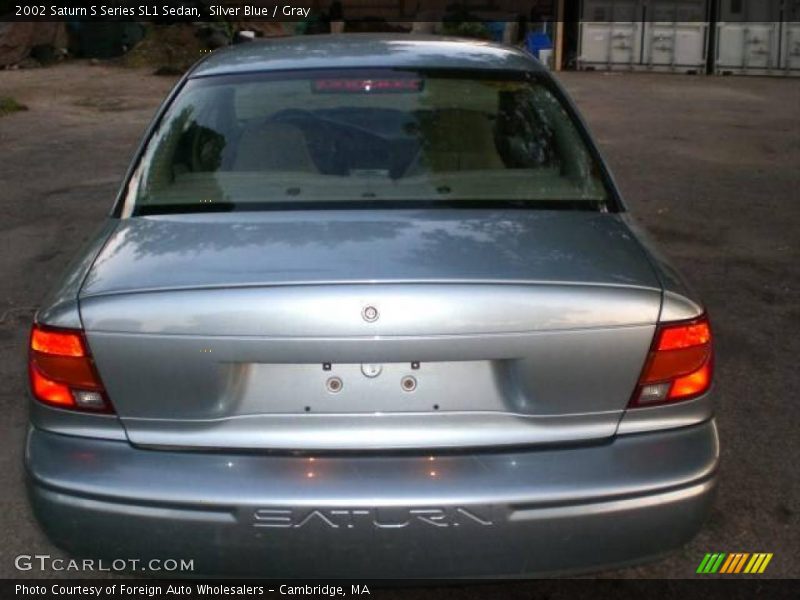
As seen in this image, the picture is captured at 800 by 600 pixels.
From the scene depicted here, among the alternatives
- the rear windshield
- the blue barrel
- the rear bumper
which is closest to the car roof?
the rear windshield

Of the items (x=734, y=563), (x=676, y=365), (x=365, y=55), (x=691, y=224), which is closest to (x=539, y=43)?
(x=691, y=224)

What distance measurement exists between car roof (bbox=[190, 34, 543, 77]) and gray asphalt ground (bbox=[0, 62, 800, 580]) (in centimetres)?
173

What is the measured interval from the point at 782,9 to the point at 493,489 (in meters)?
20.6

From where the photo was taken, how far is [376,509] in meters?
2.44

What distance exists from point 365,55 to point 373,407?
1.72 m

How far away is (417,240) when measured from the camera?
2768 mm

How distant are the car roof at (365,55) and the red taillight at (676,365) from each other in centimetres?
154

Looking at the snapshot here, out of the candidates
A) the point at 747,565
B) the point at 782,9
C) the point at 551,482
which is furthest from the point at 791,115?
the point at 551,482

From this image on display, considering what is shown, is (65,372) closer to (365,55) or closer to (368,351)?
(368,351)

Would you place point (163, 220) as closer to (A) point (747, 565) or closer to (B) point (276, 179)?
(B) point (276, 179)

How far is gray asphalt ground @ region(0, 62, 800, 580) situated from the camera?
379cm

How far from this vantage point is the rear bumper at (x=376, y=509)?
96.5 inches

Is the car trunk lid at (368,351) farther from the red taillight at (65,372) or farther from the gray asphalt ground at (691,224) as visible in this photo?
the gray asphalt ground at (691,224)

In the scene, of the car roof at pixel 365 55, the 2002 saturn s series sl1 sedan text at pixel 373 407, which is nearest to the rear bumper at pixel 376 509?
the 2002 saturn s series sl1 sedan text at pixel 373 407
